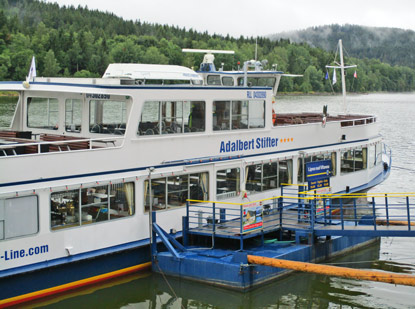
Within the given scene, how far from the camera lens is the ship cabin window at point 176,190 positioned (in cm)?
1466

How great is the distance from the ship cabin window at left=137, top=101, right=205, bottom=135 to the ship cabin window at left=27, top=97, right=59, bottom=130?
2926mm

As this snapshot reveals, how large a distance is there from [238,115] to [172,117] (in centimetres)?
237

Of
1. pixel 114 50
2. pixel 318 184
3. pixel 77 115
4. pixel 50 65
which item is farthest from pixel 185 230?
pixel 114 50

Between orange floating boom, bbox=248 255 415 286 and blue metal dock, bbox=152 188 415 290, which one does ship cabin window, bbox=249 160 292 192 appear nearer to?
blue metal dock, bbox=152 188 415 290

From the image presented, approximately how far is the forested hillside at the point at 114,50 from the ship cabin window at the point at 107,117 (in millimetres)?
34529

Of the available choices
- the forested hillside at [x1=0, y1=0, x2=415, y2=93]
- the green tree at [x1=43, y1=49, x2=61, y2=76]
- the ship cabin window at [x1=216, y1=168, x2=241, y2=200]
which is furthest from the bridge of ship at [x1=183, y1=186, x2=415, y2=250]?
the green tree at [x1=43, y1=49, x2=61, y2=76]

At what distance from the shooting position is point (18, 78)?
262 feet

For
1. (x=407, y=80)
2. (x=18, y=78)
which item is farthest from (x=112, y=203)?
(x=407, y=80)

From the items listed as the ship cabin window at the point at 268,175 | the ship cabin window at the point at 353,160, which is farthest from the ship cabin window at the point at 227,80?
the ship cabin window at the point at 353,160

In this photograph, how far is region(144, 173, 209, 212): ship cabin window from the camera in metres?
14.7

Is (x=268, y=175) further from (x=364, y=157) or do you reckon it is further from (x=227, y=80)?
(x=364, y=157)

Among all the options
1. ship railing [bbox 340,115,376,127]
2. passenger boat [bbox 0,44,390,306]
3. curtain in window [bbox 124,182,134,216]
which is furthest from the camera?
ship railing [bbox 340,115,376,127]

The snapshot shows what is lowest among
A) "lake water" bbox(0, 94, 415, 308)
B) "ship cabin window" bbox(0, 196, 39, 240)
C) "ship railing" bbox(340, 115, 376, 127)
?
"lake water" bbox(0, 94, 415, 308)

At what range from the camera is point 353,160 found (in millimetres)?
21172
